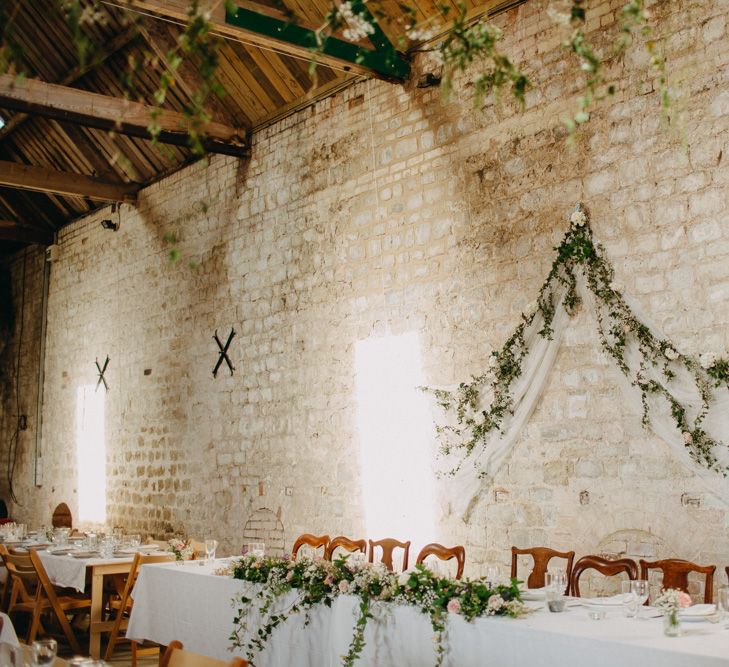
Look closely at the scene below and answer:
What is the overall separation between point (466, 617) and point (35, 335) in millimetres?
10477

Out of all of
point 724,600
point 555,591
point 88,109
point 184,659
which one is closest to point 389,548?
point 555,591

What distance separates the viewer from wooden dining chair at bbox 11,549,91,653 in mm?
6141

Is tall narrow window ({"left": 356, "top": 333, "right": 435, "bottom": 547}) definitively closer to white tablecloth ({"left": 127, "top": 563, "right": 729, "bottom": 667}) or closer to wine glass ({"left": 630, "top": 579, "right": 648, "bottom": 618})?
white tablecloth ({"left": 127, "top": 563, "right": 729, "bottom": 667})

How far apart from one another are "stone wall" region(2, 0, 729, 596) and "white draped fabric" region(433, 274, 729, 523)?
7 centimetres

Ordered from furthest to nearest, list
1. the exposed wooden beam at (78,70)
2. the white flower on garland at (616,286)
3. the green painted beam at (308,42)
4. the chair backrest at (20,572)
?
the exposed wooden beam at (78,70)
the chair backrest at (20,572)
the green painted beam at (308,42)
the white flower on garland at (616,286)

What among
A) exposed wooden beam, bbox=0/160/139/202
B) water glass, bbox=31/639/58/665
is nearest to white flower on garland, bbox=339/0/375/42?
water glass, bbox=31/639/58/665

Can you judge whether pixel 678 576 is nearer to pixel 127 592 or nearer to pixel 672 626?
pixel 672 626

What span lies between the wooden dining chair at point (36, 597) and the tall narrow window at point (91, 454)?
3.93 m

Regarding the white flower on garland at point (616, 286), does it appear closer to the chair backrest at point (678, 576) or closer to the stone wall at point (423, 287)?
the stone wall at point (423, 287)

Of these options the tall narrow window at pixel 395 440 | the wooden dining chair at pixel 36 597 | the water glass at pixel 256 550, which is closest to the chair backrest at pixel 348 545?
the tall narrow window at pixel 395 440

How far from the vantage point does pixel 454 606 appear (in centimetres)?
369

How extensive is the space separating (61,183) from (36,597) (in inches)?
202

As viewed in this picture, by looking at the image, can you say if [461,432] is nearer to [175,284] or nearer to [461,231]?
[461,231]

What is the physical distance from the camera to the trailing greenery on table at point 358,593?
3.70 m
